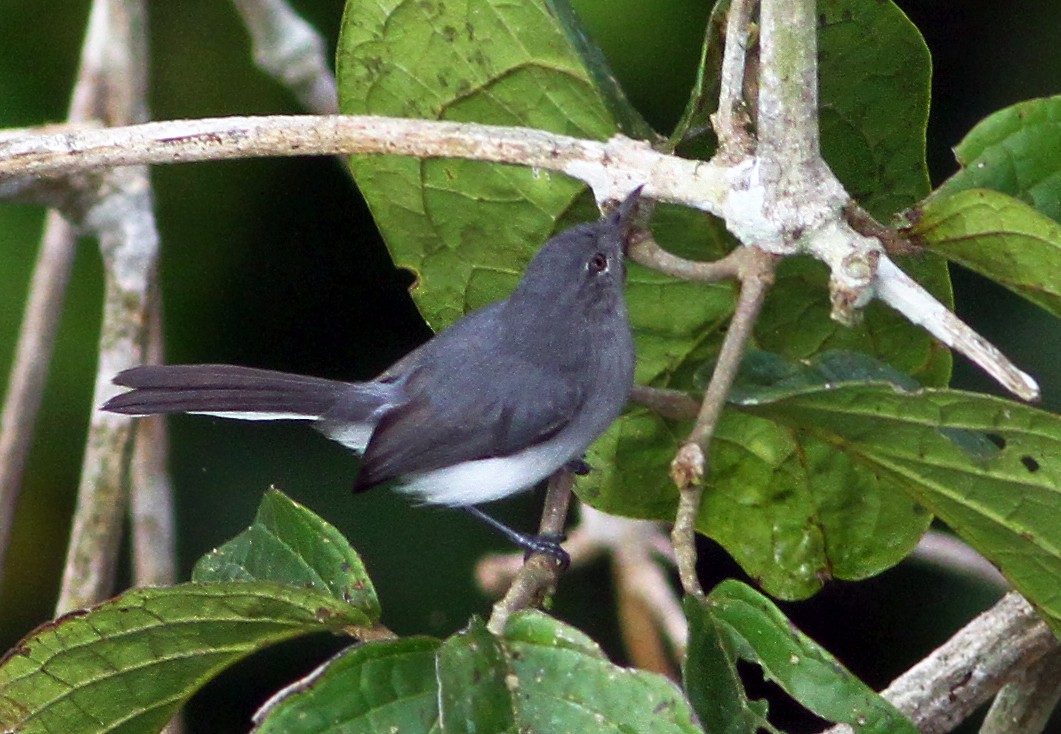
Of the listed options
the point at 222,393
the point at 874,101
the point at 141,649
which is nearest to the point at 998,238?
the point at 874,101

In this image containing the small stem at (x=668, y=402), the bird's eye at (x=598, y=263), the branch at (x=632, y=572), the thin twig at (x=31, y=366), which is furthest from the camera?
the branch at (x=632, y=572)

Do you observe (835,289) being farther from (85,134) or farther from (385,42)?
(85,134)

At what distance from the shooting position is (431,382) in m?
2.71

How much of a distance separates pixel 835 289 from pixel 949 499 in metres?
0.36

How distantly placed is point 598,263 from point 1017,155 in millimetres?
967

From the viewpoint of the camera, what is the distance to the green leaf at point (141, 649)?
157 cm

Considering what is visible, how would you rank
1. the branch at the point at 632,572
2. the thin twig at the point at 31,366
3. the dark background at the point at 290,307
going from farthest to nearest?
Answer: the dark background at the point at 290,307, the branch at the point at 632,572, the thin twig at the point at 31,366

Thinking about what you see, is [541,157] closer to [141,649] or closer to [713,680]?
[713,680]

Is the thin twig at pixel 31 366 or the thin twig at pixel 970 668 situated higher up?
the thin twig at pixel 31 366

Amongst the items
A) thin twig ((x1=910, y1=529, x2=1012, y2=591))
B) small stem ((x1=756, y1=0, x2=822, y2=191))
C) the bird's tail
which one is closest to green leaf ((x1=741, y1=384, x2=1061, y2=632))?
small stem ((x1=756, y1=0, x2=822, y2=191))

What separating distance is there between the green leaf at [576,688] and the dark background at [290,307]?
2001mm

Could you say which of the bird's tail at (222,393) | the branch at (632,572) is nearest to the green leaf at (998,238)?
the bird's tail at (222,393)

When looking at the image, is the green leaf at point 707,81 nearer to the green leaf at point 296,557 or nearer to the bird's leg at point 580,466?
the bird's leg at point 580,466

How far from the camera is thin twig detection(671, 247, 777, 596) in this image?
175cm
